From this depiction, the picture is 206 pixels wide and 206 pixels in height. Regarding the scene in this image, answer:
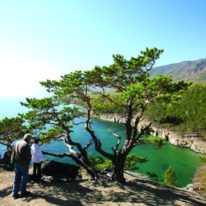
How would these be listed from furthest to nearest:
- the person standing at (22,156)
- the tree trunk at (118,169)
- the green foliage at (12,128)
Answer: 1. the green foliage at (12,128)
2. the tree trunk at (118,169)
3. the person standing at (22,156)

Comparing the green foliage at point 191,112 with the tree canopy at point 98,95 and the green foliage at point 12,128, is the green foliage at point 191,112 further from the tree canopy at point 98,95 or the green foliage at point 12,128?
the green foliage at point 12,128

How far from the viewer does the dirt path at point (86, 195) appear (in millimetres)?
15744

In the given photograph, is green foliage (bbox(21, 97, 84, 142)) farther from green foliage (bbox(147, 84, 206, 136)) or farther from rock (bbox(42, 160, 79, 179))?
green foliage (bbox(147, 84, 206, 136))

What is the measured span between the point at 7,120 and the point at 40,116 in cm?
313

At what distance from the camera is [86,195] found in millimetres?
17344

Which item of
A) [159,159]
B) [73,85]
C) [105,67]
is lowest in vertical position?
[159,159]

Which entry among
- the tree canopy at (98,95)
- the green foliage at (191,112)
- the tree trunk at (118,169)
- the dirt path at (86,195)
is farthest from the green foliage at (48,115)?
the green foliage at (191,112)

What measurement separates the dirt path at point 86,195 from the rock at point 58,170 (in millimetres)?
2175

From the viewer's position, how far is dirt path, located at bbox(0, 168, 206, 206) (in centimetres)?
1574

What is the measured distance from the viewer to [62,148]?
301 feet

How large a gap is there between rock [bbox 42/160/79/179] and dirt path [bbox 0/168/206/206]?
2.18 m

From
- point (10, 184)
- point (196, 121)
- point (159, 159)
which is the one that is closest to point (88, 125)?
point (10, 184)

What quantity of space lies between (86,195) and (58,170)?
5.61 metres

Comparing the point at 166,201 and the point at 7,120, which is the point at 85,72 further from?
the point at 166,201
